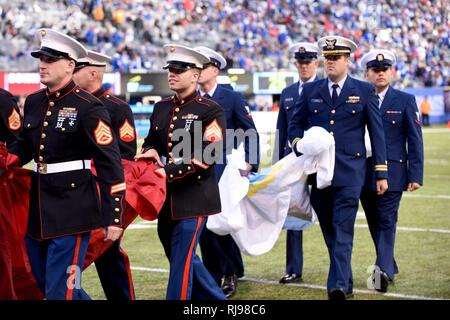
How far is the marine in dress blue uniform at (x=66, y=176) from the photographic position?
532 cm

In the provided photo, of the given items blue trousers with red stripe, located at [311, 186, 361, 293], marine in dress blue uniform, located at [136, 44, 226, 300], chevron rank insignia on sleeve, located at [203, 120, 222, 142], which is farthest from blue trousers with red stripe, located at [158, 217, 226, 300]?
blue trousers with red stripe, located at [311, 186, 361, 293]

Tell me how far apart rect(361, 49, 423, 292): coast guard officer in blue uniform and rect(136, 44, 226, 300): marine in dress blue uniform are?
7.84 ft

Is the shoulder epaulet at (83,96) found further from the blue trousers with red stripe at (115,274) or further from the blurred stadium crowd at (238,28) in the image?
the blurred stadium crowd at (238,28)

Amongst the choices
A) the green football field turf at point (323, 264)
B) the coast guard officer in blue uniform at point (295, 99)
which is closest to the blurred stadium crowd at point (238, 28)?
the green football field turf at point (323, 264)

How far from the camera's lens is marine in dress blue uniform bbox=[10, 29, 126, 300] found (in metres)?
5.32

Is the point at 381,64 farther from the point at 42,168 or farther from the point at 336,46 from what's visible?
the point at 42,168

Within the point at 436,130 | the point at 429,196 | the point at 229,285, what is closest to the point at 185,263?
the point at 229,285

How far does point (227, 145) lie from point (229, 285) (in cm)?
122

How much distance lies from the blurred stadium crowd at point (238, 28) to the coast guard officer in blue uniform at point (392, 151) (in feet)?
66.2

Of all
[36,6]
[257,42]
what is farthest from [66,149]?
[257,42]

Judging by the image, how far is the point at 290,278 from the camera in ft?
27.4

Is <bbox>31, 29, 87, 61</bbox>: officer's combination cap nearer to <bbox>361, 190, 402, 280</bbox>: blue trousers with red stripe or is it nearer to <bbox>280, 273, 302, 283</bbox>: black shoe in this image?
<bbox>280, 273, 302, 283</bbox>: black shoe

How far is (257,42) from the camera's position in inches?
1487
